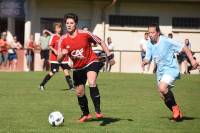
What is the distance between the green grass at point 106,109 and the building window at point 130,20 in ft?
49.1

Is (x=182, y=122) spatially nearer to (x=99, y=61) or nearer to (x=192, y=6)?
(x=99, y=61)

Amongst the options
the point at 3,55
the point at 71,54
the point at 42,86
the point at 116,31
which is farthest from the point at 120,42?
the point at 71,54

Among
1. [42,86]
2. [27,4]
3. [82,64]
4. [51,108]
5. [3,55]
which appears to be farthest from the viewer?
[27,4]

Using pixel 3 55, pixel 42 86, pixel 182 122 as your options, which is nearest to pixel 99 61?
pixel 182 122

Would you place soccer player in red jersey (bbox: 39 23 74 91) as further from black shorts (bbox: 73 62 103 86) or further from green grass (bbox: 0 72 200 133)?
black shorts (bbox: 73 62 103 86)

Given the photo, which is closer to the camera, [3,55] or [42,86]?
[42,86]

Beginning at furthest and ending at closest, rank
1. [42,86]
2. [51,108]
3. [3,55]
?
[3,55]
[42,86]
[51,108]

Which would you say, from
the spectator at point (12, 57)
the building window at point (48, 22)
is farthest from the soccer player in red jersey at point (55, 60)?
the building window at point (48, 22)

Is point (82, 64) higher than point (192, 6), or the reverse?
point (192, 6)

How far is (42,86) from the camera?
18328mm

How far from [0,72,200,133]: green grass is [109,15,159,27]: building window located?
14959 mm

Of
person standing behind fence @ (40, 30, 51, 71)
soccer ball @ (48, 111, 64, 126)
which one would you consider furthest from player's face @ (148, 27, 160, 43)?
person standing behind fence @ (40, 30, 51, 71)

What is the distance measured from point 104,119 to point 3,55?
2029 cm

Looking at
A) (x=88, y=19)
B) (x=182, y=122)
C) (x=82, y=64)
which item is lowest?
(x=182, y=122)
